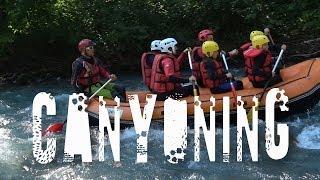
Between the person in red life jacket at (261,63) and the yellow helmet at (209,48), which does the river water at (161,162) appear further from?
the yellow helmet at (209,48)

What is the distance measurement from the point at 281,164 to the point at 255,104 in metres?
1.37

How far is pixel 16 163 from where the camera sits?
25.2 ft

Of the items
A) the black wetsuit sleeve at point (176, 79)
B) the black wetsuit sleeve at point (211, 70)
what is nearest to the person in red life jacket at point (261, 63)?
the black wetsuit sleeve at point (211, 70)

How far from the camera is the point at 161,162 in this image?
745 centimetres

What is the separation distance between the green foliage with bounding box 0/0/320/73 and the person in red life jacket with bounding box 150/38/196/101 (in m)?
4.64

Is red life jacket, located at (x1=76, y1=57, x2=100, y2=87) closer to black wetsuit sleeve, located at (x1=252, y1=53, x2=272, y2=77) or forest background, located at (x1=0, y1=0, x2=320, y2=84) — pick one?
black wetsuit sleeve, located at (x1=252, y1=53, x2=272, y2=77)

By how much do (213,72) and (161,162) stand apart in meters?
1.95

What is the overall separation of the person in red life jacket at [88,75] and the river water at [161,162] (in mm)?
721

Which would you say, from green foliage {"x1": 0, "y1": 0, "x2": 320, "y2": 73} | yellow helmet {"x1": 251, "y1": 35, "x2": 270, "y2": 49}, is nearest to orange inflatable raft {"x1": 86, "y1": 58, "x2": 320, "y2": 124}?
yellow helmet {"x1": 251, "y1": 35, "x2": 270, "y2": 49}

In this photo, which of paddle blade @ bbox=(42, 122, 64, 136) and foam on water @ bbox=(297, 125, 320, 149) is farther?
paddle blade @ bbox=(42, 122, 64, 136)

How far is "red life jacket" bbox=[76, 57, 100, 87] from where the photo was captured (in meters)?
8.86

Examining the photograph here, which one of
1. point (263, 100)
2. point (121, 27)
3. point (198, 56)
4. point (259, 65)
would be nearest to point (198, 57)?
point (198, 56)

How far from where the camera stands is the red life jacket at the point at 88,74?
8.86 meters

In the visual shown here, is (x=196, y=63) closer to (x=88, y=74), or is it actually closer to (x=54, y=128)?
(x=88, y=74)
